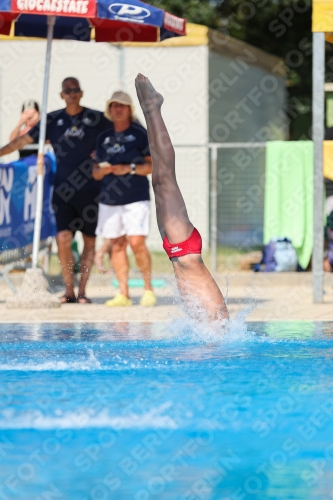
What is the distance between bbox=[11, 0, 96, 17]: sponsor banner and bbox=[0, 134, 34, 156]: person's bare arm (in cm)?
134

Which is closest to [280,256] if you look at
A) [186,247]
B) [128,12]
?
[128,12]

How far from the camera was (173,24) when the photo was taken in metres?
9.84

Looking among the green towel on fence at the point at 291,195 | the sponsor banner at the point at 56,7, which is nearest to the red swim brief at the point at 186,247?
the sponsor banner at the point at 56,7

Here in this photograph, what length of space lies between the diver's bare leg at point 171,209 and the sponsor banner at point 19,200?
3362 mm

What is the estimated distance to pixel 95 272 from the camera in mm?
13672

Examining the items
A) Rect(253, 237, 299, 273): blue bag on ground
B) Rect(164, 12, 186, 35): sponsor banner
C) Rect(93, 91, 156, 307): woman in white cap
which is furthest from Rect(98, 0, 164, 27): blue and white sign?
Rect(253, 237, 299, 273): blue bag on ground

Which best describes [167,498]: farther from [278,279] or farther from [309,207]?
[309,207]

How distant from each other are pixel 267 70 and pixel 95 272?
380 inches

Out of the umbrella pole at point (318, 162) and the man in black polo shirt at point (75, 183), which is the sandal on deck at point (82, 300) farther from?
the umbrella pole at point (318, 162)

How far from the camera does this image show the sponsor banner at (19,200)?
393 inches

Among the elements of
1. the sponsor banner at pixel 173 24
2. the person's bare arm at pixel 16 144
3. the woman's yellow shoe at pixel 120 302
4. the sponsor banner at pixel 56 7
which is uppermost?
the sponsor banner at pixel 173 24

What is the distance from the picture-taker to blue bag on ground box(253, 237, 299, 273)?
12.9 m

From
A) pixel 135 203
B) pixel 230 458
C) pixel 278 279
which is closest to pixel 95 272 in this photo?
pixel 278 279

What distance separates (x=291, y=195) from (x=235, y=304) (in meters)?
4.19
